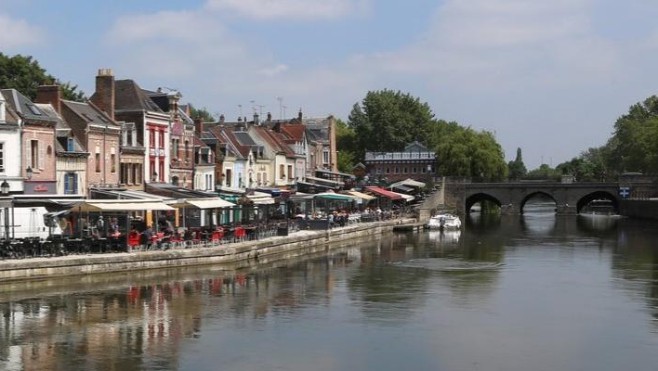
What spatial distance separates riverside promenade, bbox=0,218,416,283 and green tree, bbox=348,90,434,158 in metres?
81.4

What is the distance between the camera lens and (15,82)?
249 ft

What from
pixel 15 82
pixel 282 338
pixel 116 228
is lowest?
pixel 282 338

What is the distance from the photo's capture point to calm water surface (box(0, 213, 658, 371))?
969 inches

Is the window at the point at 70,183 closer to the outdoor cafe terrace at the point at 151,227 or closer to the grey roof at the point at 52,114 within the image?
the outdoor cafe terrace at the point at 151,227

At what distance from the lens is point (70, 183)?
49.7 metres

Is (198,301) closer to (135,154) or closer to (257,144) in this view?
(135,154)

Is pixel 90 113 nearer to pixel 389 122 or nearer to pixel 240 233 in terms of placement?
pixel 240 233

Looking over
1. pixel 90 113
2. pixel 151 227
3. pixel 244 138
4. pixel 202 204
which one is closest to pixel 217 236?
pixel 202 204

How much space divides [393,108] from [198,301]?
11120cm

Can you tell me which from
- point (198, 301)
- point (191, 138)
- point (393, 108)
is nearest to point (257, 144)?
point (191, 138)

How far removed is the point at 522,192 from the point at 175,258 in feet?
261

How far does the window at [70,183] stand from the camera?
162ft

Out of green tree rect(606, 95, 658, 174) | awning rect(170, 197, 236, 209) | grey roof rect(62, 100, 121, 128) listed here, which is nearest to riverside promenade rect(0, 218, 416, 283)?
awning rect(170, 197, 236, 209)

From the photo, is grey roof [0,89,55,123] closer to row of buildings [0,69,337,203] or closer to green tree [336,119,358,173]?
row of buildings [0,69,337,203]
